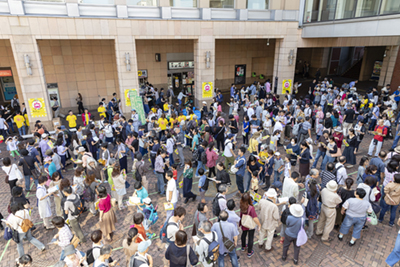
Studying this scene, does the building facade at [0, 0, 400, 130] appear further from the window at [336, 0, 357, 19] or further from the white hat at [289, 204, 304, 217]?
the white hat at [289, 204, 304, 217]

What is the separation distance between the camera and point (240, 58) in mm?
24453

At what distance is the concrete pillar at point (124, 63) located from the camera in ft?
51.2

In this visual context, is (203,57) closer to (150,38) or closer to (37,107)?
(150,38)

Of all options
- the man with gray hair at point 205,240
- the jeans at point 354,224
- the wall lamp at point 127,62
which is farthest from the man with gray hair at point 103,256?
the wall lamp at point 127,62

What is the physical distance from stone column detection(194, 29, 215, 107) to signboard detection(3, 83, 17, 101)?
45.1 ft

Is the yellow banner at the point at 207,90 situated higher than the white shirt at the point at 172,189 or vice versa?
the yellow banner at the point at 207,90

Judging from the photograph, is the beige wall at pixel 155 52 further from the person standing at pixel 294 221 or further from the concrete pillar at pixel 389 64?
the person standing at pixel 294 221

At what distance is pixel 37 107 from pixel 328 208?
15330mm

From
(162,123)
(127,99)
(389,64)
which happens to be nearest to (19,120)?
(127,99)

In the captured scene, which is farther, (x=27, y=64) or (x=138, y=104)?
(x=138, y=104)

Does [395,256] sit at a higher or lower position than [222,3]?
lower

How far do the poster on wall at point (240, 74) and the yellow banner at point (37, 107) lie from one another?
16.7 m

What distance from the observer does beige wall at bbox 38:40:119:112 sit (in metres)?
18.0

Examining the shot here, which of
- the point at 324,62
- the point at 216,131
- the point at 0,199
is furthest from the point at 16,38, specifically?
the point at 324,62
